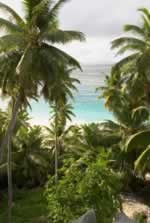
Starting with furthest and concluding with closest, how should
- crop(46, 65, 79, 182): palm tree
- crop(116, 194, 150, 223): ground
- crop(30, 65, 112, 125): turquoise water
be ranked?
crop(30, 65, 112, 125): turquoise water, crop(116, 194, 150, 223): ground, crop(46, 65, 79, 182): palm tree

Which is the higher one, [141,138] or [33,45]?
[33,45]

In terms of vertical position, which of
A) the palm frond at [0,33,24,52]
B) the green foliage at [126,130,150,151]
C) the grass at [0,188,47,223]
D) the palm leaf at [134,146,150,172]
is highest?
the palm frond at [0,33,24,52]

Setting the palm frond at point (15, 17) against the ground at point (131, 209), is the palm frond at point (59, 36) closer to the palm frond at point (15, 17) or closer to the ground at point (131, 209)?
the palm frond at point (15, 17)

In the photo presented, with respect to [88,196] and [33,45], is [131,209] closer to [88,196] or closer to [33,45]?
[88,196]

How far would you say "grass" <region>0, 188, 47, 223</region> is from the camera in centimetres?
3291

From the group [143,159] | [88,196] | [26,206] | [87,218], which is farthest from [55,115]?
[87,218]

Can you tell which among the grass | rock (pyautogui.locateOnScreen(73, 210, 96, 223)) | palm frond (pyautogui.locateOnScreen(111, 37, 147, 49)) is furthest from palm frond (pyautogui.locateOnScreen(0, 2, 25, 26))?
the grass

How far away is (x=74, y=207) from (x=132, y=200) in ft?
53.7

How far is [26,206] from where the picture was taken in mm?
35844

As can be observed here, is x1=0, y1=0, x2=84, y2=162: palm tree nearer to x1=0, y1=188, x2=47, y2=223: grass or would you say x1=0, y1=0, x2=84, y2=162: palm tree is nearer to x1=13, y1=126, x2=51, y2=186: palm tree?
x1=0, y1=188, x2=47, y2=223: grass

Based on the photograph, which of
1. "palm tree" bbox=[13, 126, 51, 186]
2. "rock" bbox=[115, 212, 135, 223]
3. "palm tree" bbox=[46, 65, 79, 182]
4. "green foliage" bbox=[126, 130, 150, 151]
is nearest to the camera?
"green foliage" bbox=[126, 130, 150, 151]

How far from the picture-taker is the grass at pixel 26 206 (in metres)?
32.9

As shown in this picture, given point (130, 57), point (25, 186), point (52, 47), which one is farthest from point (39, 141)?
point (52, 47)

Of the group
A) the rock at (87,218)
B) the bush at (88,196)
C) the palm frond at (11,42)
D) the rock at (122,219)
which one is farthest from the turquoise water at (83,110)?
the rock at (87,218)
